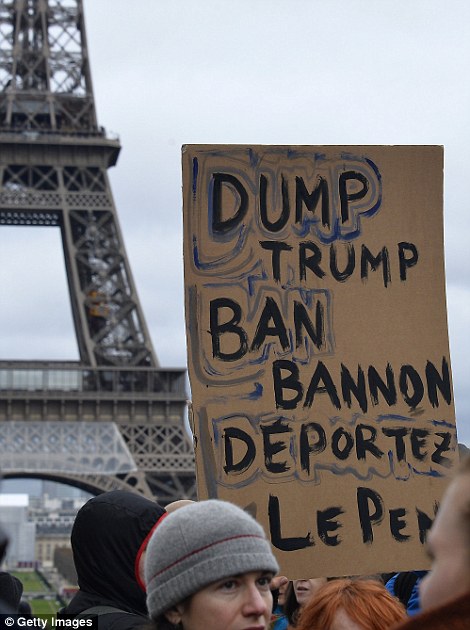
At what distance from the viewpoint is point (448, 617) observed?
6.20 feet

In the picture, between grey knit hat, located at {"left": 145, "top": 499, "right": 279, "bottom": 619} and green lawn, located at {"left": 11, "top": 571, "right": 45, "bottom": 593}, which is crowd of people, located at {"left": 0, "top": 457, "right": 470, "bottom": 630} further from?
green lawn, located at {"left": 11, "top": 571, "right": 45, "bottom": 593}

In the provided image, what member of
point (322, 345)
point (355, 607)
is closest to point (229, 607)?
point (355, 607)

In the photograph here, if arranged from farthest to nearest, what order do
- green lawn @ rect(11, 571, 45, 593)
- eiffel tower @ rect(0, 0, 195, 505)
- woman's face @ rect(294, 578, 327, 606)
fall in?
green lawn @ rect(11, 571, 45, 593) < eiffel tower @ rect(0, 0, 195, 505) < woman's face @ rect(294, 578, 327, 606)

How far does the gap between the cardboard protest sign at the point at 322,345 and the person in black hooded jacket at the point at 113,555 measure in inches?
29.2

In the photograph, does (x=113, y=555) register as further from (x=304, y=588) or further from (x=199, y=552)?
(x=304, y=588)

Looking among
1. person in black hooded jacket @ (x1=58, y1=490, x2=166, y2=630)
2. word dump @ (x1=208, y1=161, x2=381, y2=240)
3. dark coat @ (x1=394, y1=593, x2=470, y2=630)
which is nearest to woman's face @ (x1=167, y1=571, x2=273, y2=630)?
person in black hooded jacket @ (x1=58, y1=490, x2=166, y2=630)

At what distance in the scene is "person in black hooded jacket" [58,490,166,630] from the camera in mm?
3635

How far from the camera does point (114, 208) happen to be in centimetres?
3681

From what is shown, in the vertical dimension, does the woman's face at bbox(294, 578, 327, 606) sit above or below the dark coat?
below

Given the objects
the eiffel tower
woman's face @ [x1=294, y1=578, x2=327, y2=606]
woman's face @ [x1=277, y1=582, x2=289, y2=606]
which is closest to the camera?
woman's face @ [x1=294, y1=578, x2=327, y2=606]

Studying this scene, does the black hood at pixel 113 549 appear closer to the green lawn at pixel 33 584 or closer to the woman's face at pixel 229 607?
the woman's face at pixel 229 607

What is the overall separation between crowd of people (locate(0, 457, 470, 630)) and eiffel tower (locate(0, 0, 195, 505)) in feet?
98.3

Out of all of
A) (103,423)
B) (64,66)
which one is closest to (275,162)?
(103,423)

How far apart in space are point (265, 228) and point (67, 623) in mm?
1955
